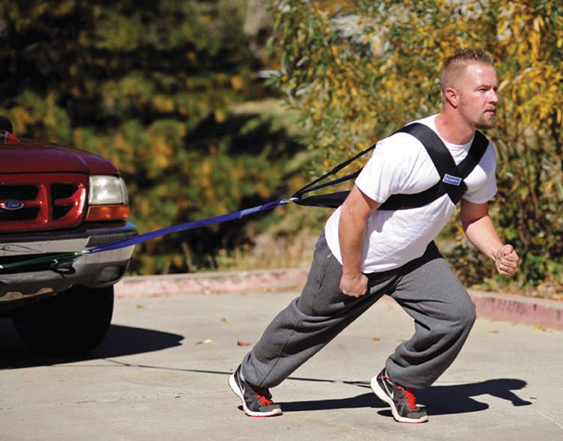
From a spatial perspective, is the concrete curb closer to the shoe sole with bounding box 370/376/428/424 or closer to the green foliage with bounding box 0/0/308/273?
the shoe sole with bounding box 370/376/428/424

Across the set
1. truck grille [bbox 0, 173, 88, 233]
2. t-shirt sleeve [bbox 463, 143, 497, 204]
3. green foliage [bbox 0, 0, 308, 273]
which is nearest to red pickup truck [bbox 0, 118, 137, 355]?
truck grille [bbox 0, 173, 88, 233]

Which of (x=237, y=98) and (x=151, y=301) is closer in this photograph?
(x=151, y=301)

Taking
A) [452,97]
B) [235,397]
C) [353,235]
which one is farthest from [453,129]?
[235,397]

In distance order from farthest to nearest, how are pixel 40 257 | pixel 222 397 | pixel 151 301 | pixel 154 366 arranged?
pixel 151 301 < pixel 154 366 < pixel 40 257 < pixel 222 397

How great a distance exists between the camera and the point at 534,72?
877 centimetres

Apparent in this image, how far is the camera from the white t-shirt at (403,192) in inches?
190

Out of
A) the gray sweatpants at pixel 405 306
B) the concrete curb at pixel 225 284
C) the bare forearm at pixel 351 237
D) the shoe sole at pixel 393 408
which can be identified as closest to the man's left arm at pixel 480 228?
the gray sweatpants at pixel 405 306

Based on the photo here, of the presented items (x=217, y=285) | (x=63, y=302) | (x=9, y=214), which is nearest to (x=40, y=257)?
(x=9, y=214)

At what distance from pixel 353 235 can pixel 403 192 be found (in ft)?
0.93

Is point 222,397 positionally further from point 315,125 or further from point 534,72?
point 315,125

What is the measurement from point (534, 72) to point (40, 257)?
4260mm

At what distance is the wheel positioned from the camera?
7.27m

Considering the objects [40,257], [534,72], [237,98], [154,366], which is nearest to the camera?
[40,257]

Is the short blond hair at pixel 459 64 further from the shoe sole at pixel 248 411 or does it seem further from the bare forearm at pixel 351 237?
the shoe sole at pixel 248 411
